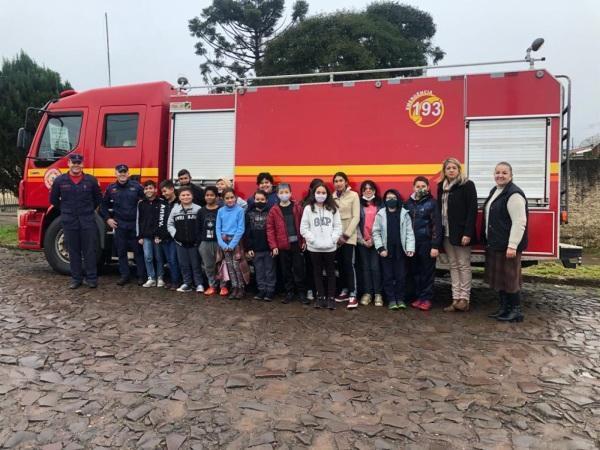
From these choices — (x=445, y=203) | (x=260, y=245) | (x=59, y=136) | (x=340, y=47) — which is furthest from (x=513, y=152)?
(x=340, y=47)

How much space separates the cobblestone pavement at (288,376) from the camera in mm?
3080

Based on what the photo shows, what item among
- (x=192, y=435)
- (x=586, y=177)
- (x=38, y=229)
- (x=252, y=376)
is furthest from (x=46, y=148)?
(x=586, y=177)

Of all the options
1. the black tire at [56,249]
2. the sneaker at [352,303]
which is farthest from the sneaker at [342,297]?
the black tire at [56,249]

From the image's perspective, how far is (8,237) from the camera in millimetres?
12961

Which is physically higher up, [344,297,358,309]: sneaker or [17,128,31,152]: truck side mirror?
[17,128,31,152]: truck side mirror

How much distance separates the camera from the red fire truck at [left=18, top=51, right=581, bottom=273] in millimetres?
5656

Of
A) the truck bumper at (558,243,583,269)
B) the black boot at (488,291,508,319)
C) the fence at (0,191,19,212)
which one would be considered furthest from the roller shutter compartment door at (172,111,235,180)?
the fence at (0,191,19,212)

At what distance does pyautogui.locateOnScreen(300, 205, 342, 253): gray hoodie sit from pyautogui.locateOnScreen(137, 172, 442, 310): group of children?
0.01 meters

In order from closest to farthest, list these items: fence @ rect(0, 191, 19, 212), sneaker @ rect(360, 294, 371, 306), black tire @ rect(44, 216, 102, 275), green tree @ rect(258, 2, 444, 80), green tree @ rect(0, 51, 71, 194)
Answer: sneaker @ rect(360, 294, 371, 306) < black tire @ rect(44, 216, 102, 275) < green tree @ rect(0, 51, 71, 194) < green tree @ rect(258, 2, 444, 80) < fence @ rect(0, 191, 19, 212)

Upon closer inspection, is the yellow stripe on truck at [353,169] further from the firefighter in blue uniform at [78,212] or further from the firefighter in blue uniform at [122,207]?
the firefighter in blue uniform at [78,212]

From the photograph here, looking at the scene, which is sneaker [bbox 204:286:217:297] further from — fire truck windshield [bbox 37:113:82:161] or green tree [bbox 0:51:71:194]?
green tree [bbox 0:51:71:194]

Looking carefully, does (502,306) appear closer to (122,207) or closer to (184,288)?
(184,288)

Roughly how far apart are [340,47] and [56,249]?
13069mm

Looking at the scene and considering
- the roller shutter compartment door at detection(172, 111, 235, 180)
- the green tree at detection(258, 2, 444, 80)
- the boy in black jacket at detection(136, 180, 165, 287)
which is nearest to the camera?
the boy in black jacket at detection(136, 180, 165, 287)
